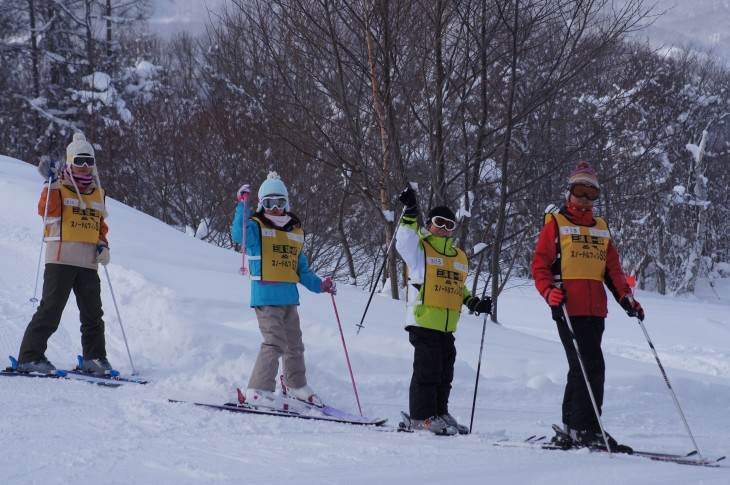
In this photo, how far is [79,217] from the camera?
5.60 m

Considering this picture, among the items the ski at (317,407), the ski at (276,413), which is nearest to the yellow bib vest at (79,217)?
the ski at (276,413)

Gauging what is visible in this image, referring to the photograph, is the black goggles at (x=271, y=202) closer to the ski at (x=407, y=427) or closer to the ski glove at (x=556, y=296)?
the ski at (x=407, y=427)

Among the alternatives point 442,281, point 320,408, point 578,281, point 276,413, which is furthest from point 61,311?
point 578,281

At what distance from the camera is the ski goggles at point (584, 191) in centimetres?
454

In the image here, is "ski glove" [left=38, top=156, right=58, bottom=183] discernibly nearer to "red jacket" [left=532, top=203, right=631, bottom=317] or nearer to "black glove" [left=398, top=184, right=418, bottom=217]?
"black glove" [left=398, top=184, right=418, bottom=217]

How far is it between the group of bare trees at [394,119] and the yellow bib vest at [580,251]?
11.4ft

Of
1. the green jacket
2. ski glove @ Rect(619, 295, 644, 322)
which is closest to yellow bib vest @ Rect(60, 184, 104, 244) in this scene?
the green jacket

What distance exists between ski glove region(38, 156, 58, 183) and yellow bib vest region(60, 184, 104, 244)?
0.31ft

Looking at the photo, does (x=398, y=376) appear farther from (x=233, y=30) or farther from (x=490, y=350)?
(x=233, y=30)

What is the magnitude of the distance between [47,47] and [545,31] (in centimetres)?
2238

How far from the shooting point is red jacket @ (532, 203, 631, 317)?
4.41m

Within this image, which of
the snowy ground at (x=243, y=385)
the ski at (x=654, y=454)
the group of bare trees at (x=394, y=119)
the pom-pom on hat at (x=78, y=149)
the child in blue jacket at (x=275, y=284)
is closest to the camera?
the snowy ground at (x=243, y=385)

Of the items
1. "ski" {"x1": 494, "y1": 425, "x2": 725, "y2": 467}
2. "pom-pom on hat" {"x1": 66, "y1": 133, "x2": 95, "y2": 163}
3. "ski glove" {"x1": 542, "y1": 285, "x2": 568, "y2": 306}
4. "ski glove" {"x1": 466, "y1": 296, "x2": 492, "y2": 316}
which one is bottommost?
"ski" {"x1": 494, "y1": 425, "x2": 725, "y2": 467}

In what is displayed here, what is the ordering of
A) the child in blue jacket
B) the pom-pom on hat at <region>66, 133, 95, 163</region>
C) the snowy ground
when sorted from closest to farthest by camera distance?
the snowy ground < the child in blue jacket < the pom-pom on hat at <region>66, 133, 95, 163</region>
